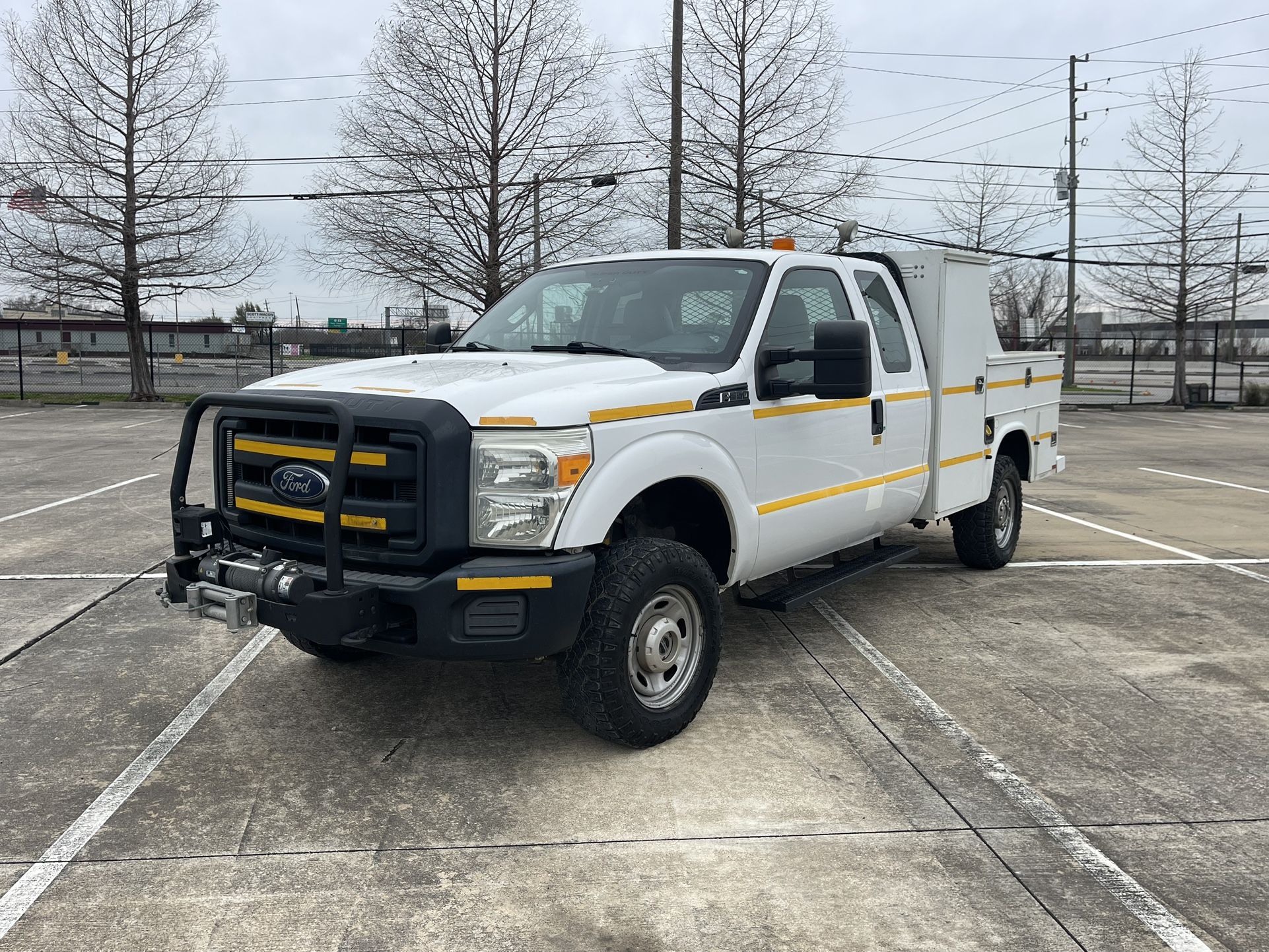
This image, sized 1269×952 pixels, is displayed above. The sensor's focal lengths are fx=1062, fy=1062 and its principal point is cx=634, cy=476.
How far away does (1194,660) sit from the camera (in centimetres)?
562

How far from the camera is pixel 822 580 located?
5.68 m

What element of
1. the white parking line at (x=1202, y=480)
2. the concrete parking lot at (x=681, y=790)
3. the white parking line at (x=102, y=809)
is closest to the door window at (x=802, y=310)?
the concrete parking lot at (x=681, y=790)

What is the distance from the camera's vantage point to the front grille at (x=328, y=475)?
3.85 metres

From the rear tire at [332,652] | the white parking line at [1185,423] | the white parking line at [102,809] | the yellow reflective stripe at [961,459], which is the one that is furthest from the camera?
the white parking line at [1185,423]

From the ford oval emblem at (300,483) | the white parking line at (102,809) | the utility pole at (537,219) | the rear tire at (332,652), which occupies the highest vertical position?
the utility pole at (537,219)

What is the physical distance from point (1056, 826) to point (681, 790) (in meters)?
1.33

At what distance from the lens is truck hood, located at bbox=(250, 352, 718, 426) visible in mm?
3883

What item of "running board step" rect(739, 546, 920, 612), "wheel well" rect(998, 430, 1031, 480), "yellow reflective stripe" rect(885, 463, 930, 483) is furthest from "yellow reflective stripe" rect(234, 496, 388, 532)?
"wheel well" rect(998, 430, 1031, 480)

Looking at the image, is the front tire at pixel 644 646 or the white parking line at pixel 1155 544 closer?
the front tire at pixel 644 646

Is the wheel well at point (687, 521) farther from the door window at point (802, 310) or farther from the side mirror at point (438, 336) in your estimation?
the side mirror at point (438, 336)

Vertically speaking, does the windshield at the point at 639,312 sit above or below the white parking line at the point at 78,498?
above

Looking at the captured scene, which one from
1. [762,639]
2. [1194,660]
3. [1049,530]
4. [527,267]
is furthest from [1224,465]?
[527,267]

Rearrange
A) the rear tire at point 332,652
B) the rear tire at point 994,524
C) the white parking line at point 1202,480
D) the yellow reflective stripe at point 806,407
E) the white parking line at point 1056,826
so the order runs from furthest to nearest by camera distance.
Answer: the white parking line at point 1202,480 → the rear tire at point 994,524 → the rear tire at point 332,652 → the yellow reflective stripe at point 806,407 → the white parking line at point 1056,826

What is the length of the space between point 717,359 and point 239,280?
85.6ft
